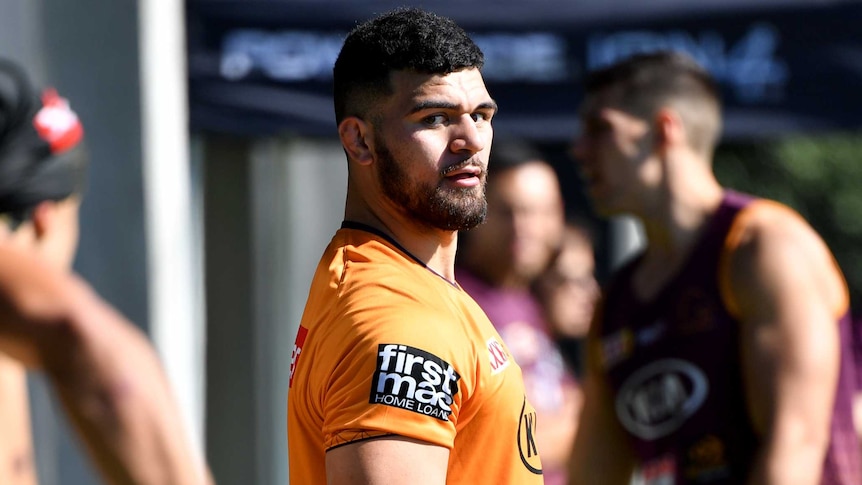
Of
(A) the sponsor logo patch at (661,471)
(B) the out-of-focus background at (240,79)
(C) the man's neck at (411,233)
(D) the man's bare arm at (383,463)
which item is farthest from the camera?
(B) the out-of-focus background at (240,79)

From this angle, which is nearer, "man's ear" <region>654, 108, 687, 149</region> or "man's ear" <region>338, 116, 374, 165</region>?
"man's ear" <region>338, 116, 374, 165</region>

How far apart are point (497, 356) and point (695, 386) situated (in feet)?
5.87

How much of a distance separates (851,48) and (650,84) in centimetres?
142

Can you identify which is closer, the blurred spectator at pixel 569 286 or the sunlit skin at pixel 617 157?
the sunlit skin at pixel 617 157

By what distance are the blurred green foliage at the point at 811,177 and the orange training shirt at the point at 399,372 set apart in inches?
621

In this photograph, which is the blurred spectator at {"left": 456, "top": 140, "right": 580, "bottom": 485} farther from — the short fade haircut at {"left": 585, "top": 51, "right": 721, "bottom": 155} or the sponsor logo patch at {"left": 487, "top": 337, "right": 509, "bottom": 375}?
the sponsor logo patch at {"left": 487, "top": 337, "right": 509, "bottom": 375}

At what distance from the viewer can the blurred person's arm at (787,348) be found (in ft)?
13.0

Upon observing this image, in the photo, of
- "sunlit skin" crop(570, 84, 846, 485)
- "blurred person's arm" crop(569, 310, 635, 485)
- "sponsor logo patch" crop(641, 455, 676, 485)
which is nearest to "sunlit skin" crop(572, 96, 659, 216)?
"sunlit skin" crop(570, 84, 846, 485)

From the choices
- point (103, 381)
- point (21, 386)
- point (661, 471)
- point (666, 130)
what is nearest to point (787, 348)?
point (661, 471)

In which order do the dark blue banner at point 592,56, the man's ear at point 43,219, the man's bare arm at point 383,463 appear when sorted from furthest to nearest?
the dark blue banner at point 592,56 → the man's ear at point 43,219 → the man's bare arm at point 383,463

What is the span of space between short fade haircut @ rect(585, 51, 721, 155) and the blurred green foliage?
13.4 meters

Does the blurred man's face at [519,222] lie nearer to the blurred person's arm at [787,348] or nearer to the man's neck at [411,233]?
the blurred person's arm at [787,348]

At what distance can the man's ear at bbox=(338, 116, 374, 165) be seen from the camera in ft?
8.59

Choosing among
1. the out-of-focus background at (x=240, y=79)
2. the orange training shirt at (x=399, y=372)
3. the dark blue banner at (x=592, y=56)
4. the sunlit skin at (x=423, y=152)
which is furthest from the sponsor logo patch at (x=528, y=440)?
the dark blue banner at (x=592, y=56)
